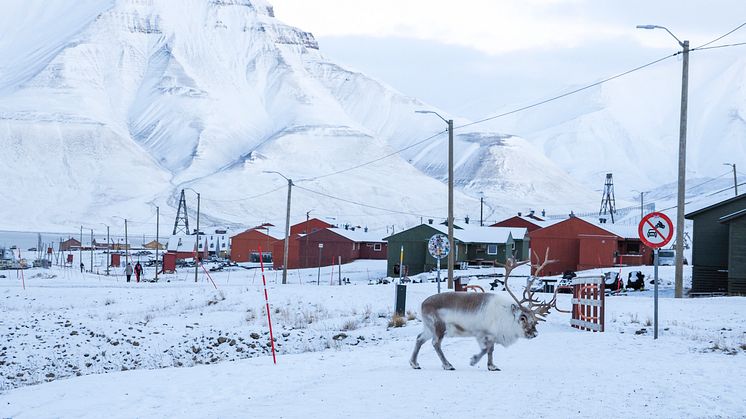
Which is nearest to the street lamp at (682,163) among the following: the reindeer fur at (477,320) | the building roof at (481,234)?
the reindeer fur at (477,320)

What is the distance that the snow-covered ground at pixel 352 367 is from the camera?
1377cm

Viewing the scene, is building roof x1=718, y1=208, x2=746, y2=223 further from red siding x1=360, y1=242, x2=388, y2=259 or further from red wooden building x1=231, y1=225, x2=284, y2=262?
red wooden building x1=231, y1=225, x2=284, y2=262

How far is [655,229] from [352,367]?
7.27 meters

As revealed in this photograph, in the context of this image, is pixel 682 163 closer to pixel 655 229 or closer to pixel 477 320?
pixel 655 229

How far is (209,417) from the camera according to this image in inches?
524

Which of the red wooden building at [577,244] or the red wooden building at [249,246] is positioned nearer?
the red wooden building at [577,244]

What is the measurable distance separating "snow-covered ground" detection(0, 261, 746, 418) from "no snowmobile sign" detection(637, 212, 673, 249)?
7.17 ft

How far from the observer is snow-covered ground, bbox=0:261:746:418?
1377 centimetres

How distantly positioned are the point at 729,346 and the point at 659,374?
16.9 ft

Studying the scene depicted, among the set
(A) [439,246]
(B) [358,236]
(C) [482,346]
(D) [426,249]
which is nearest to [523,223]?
(B) [358,236]

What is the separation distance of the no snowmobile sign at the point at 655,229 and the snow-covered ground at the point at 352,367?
2186mm

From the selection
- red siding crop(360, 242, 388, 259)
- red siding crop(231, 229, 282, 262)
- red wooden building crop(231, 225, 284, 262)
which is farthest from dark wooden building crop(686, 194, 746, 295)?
red siding crop(231, 229, 282, 262)

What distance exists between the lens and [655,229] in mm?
21062

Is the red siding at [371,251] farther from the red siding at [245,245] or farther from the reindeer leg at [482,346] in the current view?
the reindeer leg at [482,346]
